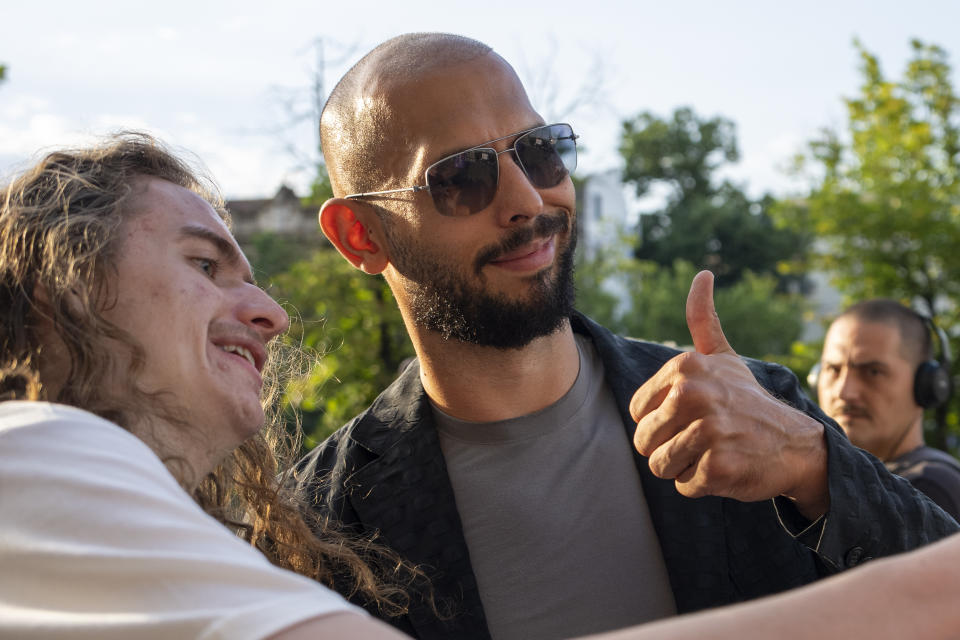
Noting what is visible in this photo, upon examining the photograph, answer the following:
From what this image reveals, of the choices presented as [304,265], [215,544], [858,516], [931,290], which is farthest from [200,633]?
[931,290]

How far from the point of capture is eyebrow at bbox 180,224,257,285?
195 cm

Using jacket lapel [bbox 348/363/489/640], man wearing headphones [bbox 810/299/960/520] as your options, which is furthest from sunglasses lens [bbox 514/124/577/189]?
man wearing headphones [bbox 810/299/960/520]

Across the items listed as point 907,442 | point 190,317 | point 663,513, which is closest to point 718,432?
point 663,513

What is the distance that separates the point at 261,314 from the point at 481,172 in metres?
0.96

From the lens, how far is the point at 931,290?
41.8ft

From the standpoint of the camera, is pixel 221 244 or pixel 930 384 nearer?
pixel 221 244

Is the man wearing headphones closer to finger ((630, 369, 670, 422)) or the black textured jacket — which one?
the black textured jacket

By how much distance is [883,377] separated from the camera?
4965mm

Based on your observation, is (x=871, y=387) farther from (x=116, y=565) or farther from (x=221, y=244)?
(x=116, y=565)

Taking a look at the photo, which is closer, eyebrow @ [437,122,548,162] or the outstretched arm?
the outstretched arm

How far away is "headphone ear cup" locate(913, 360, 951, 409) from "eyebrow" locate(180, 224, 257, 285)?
404cm

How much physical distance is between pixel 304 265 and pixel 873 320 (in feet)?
28.6

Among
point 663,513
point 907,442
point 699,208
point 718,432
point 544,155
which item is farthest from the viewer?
point 699,208

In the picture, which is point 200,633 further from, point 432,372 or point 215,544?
point 432,372
